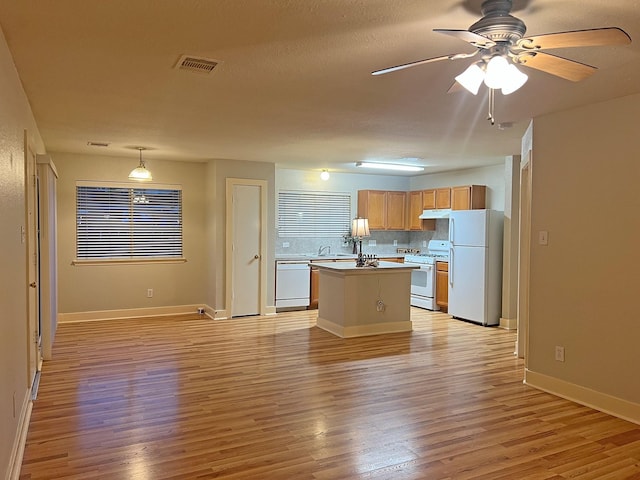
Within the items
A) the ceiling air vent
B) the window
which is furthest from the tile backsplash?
the ceiling air vent

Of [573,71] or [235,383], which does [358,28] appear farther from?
[235,383]

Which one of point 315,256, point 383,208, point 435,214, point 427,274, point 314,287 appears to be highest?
point 383,208

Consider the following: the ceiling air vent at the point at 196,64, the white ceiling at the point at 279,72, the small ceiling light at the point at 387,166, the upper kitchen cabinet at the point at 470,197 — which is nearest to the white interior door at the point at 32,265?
the white ceiling at the point at 279,72

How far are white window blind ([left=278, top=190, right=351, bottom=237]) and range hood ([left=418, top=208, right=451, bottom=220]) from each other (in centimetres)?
132

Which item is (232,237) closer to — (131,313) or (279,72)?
(131,313)

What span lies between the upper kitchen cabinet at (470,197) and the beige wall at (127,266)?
389 cm

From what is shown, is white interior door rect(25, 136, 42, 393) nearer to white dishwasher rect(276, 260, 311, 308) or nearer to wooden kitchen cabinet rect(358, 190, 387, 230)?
white dishwasher rect(276, 260, 311, 308)

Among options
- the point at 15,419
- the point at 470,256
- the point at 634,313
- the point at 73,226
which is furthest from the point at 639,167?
the point at 73,226

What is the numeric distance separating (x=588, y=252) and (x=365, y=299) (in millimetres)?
2790

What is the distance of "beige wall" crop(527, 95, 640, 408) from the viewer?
3439 mm

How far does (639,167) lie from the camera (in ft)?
11.1

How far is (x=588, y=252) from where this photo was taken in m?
3.68

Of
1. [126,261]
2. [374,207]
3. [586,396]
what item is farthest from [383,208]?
[586,396]

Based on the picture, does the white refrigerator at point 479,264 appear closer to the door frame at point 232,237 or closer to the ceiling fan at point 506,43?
the door frame at point 232,237
